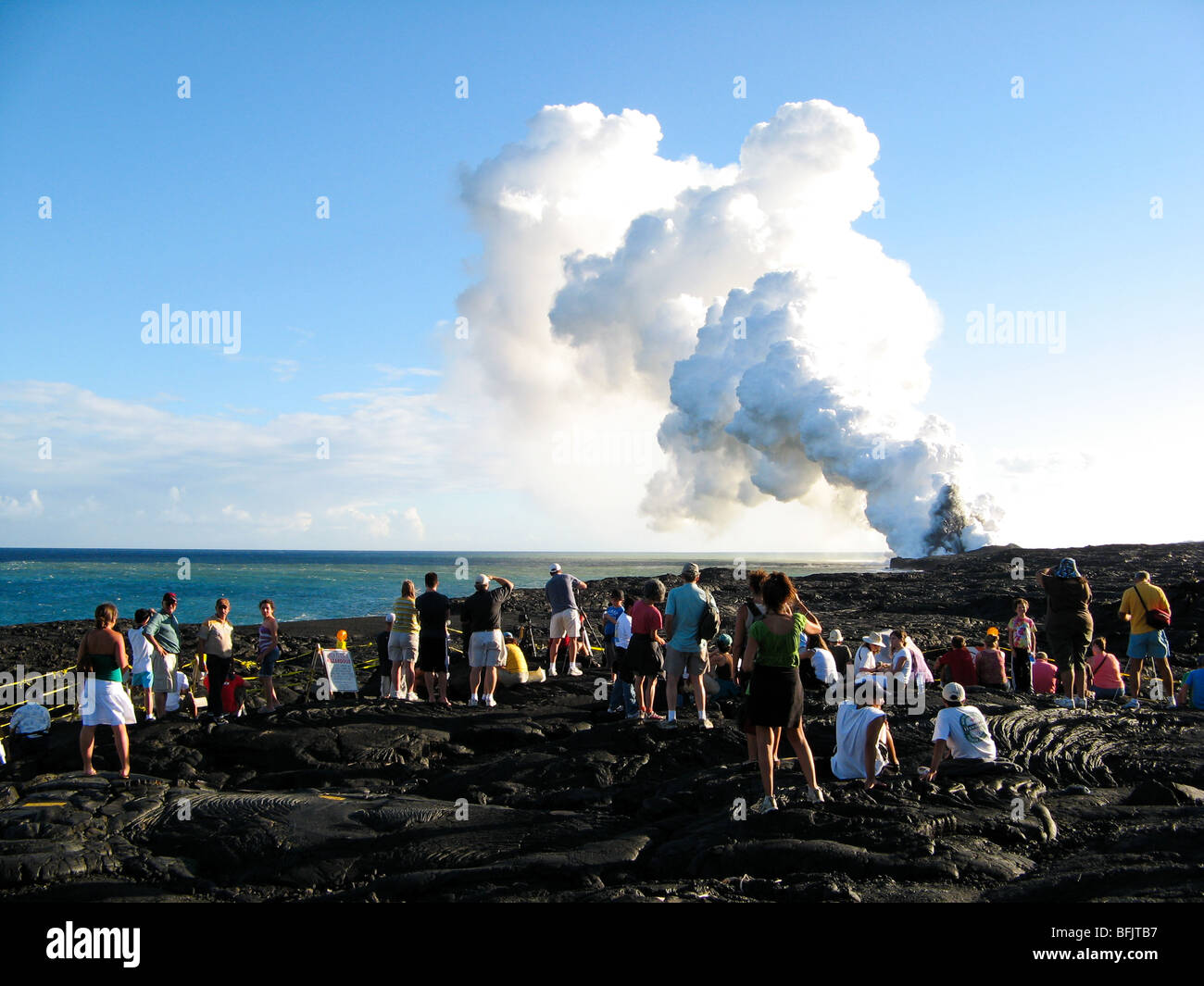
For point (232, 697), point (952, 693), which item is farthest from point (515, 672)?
point (952, 693)

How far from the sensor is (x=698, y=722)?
10133mm

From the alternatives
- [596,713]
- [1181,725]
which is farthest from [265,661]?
[1181,725]

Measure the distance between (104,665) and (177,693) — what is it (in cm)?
334

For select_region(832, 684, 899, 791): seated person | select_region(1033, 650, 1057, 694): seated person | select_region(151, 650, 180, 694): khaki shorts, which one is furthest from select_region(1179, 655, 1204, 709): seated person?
select_region(151, 650, 180, 694): khaki shorts

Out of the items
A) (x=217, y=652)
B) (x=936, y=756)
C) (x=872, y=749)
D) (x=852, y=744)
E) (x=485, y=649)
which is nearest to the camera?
(x=872, y=749)

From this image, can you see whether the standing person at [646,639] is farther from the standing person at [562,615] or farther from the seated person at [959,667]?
the seated person at [959,667]

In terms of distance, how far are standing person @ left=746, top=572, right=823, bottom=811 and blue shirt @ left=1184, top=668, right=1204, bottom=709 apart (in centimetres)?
817

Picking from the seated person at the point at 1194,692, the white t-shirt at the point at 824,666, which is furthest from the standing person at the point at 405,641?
the seated person at the point at 1194,692

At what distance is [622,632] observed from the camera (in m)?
14.1

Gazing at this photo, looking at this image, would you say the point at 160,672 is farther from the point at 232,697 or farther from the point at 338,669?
the point at 338,669

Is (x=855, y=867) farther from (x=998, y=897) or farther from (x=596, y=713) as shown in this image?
(x=596, y=713)
